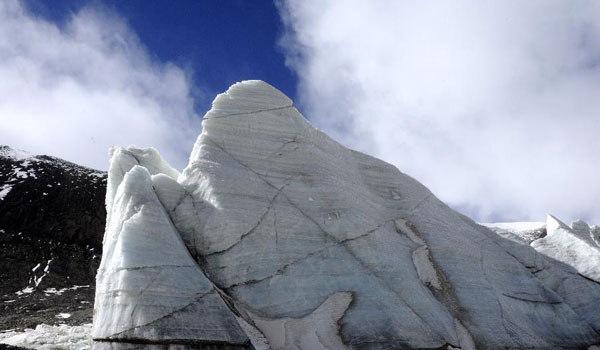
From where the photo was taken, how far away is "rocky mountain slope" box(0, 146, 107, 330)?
80.9 ft

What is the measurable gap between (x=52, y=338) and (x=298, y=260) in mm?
5855

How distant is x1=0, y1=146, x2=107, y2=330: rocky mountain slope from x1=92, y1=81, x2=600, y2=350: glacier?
30.6ft

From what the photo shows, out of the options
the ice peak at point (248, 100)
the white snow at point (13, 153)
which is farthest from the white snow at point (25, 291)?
the white snow at point (13, 153)

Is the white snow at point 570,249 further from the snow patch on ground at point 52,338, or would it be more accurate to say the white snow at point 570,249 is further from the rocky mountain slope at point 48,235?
the rocky mountain slope at point 48,235

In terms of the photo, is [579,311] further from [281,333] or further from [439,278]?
[281,333]

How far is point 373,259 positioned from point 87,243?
3695cm

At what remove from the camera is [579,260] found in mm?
14008

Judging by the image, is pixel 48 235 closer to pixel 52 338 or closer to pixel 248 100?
pixel 52 338

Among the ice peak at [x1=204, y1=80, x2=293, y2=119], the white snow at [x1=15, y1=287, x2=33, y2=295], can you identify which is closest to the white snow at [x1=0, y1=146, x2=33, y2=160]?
the white snow at [x1=15, y1=287, x2=33, y2=295]

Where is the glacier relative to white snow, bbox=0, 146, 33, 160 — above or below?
below

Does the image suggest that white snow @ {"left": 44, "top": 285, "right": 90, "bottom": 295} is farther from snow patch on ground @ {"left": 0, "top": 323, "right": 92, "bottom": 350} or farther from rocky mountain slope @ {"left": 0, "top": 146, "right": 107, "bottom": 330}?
snow patch on ground @ {"left": 0, "top": 323, "right": 92, "bottom": 350}

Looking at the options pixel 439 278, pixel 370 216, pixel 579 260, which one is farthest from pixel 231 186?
pixel 579 260

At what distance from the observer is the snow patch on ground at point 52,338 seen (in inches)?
A: 391

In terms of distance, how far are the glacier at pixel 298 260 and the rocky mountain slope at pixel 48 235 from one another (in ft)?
30.6
